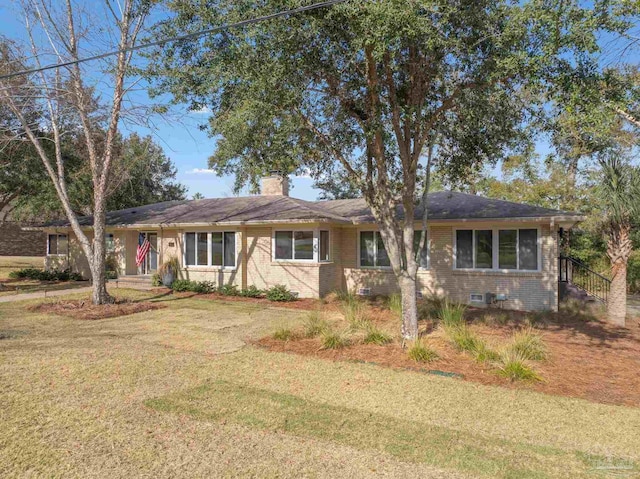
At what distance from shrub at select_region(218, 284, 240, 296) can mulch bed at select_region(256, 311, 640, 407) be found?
22.0 ft

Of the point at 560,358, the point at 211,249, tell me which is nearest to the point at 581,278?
the point at 560,358

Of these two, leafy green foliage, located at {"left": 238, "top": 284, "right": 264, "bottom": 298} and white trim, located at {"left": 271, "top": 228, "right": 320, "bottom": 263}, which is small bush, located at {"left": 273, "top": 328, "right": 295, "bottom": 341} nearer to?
white trim, located at {"left": 271, "top": 228, "right": 320, "bottom": 263}

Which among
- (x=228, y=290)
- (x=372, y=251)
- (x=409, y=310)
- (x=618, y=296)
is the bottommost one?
(x=228, y=290)

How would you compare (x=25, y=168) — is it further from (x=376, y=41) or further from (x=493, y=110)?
(x=493, y=110)

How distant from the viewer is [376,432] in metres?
4.51

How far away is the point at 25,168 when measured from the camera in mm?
16438

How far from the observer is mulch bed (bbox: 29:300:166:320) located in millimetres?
11217

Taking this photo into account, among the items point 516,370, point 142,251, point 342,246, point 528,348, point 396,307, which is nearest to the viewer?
point 516,370

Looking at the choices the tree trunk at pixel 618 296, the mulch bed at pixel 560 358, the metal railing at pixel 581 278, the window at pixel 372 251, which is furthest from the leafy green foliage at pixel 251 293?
the metal railing at pixel 581 278

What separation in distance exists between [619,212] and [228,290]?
12421 mm

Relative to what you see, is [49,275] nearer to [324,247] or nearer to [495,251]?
[324,247]

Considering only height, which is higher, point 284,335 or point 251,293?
point 251,293

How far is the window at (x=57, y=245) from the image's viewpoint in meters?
20.7

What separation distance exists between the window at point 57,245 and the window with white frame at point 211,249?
25.9 feet
